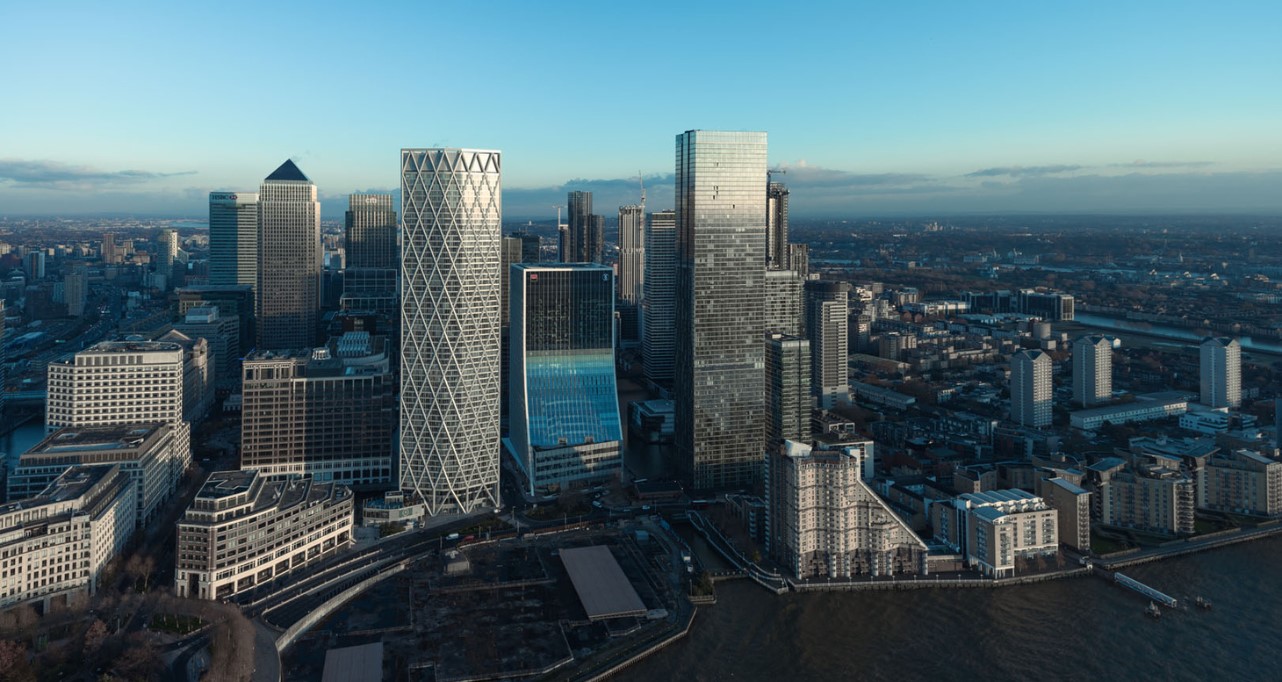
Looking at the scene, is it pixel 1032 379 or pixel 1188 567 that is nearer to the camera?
pixel 1188 567

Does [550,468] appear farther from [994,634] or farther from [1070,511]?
[1070,511]

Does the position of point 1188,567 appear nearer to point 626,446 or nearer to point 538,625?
point 538,625

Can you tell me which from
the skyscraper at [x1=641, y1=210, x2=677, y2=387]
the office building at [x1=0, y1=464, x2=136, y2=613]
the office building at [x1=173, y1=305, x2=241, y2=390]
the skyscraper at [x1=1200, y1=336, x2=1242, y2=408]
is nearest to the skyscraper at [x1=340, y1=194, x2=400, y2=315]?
the office building at [x1=173, y1=305, x2=241, y2=390]

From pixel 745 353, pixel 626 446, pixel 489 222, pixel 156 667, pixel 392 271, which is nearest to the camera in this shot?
pixel 156 667

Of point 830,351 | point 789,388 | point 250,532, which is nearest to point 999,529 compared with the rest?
point 789,388

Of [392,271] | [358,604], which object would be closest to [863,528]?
[358,604]

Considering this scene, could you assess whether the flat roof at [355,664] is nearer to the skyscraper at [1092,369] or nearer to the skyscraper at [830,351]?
the skyscraper at [830,351]

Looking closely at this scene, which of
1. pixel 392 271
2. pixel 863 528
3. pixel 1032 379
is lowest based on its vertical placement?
pixel 863 528

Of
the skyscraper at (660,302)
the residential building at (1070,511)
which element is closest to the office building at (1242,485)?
the residential building at (1070,511)
